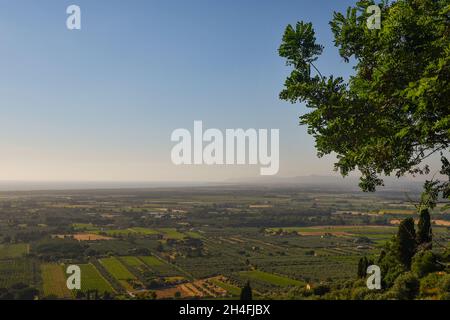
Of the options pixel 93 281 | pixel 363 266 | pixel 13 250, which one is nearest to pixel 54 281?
pixel 93 281

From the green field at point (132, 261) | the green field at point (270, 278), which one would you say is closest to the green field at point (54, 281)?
the green field at point (132, 261)

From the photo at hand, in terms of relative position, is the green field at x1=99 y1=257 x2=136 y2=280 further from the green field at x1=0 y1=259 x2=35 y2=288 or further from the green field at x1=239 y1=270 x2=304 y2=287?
the green field at x1=239 y1=270 x2=304 y2=287

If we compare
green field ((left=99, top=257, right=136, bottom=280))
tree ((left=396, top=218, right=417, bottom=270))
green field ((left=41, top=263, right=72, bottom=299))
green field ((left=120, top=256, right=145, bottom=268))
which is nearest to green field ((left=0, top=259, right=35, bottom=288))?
green field ((left=41, top=263, right=72, bottom=299))

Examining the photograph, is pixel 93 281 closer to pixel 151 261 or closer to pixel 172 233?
pixel 151 261

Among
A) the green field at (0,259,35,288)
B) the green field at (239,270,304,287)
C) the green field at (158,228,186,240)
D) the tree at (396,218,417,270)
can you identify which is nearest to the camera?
the tree at (396,218,417,270)

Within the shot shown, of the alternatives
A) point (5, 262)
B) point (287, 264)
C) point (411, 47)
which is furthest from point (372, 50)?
point (5, 262)

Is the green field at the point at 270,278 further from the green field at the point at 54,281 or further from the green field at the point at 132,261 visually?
the green field at the point at 54,281
